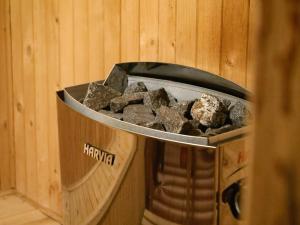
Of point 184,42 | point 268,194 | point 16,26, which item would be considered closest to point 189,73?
point 184,42

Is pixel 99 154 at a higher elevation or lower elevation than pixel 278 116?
lower

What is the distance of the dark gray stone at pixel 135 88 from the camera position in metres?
1.48

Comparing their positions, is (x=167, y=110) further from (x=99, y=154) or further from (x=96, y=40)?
(x=96, y=40)

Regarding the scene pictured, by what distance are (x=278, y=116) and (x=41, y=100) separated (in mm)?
2033

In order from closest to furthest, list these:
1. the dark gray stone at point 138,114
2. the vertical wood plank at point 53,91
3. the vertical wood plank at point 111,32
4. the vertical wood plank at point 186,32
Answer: the dark gray stone at point 138,114
the vertical wood plank at point 186,32
the vertical wood plank at point 111,32
the vertical wood plank at point 53,91

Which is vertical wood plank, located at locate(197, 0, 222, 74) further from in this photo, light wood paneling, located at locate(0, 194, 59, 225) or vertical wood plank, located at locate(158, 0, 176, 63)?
light wood paneling, located at locate(0, 194, 59, 225)

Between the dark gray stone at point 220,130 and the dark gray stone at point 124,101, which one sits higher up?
the dark gray stone at point 124,101

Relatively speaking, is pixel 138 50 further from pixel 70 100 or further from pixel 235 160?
pixel 235 160

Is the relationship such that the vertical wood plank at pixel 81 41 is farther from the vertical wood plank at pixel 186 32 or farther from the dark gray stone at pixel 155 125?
the dark gray stone at pixel 155 125

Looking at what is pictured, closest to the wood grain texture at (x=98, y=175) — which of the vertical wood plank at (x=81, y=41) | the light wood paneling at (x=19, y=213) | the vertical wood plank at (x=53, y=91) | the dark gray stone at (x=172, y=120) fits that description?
the dark gray stone at (x=172, y=120)

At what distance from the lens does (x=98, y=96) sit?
1416mm

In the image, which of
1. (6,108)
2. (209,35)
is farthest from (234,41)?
(6,108)

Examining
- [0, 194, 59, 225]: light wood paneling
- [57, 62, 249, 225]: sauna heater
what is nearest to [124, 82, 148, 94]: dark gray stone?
[57, 62, 249, 225]: sauna heater

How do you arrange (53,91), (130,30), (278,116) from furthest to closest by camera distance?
(53,91)
(130,30)
(278,116)
